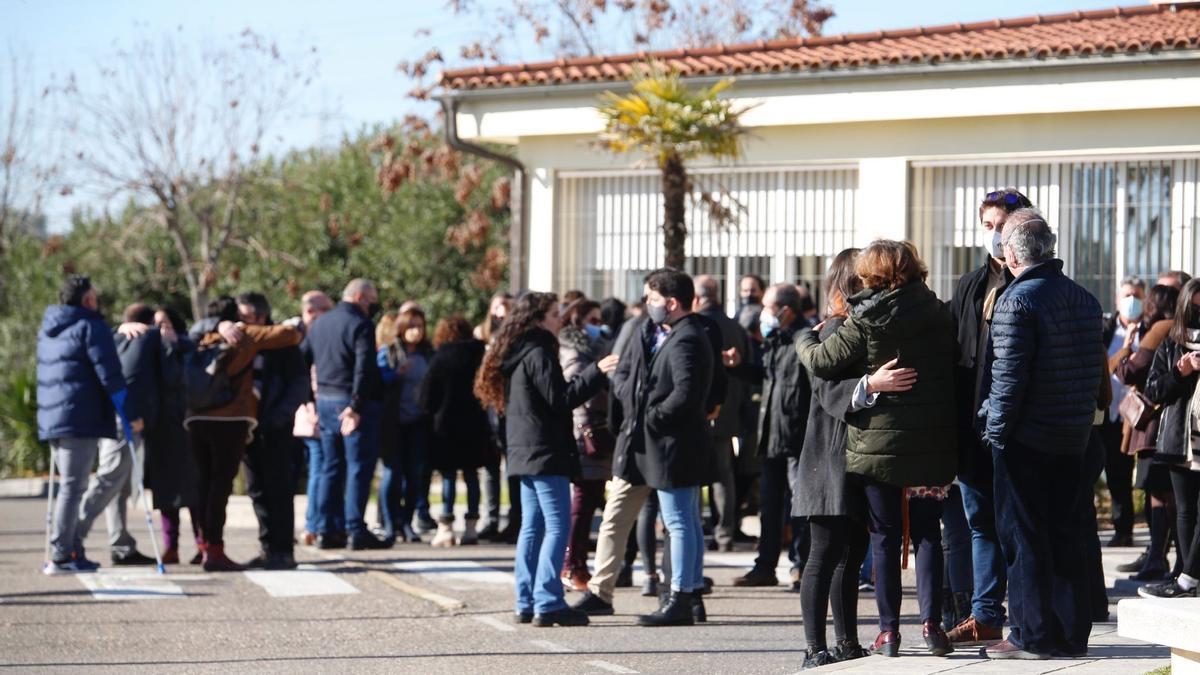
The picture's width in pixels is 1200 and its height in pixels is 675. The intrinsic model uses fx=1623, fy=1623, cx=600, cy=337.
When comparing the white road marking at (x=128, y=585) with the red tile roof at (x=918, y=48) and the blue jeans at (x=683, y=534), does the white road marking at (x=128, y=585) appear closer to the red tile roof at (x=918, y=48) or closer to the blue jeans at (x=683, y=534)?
the blue jeans at (x=683, y=534)

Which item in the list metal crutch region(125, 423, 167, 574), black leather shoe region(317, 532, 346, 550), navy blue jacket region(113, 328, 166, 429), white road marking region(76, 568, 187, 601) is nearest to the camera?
white road marking region(76, 568, 187, 601)

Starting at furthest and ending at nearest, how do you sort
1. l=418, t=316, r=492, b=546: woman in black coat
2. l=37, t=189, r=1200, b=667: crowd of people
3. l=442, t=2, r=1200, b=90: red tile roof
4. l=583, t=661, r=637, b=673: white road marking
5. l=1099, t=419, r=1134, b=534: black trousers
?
l=442, t=2, r=1200, b=90: red tile roof, l=418, t=316, r=492, b=546: woman in black coat, l=1099, t=419, r=1134, b=534: black trousers, l=583, t=661, r=637, b=673: white road marking, l=37, t=189, r=1200, b=667: crowd of people

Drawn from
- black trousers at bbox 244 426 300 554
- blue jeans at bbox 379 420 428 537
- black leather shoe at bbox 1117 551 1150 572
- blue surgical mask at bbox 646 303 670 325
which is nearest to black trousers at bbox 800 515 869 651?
blue surgical mask at bbox 646 303 670 325

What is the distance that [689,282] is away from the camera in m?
8.85

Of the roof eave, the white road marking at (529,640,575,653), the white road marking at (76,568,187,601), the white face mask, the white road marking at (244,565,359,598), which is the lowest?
the white road marking at (244,565,359,598)

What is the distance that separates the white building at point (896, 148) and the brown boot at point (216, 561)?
7.44 m

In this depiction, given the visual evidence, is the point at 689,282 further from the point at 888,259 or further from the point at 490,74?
the point at 490,74

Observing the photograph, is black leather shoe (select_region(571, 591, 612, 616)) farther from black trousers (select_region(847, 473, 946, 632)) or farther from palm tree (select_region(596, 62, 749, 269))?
palm tree (select_region(596, 62, 749, 269))

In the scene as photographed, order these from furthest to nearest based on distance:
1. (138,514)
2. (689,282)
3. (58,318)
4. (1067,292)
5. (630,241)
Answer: (630,241) → (138,514) → (58,318) → (689,282) → (1067,292)

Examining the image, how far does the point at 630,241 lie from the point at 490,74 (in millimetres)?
2524

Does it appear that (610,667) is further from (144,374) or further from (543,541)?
(144,374)

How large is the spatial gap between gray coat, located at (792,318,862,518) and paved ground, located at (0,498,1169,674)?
683 mm

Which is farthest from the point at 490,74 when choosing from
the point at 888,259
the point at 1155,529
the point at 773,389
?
the point at 888,259

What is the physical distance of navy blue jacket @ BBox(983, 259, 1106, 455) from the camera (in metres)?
6.61
